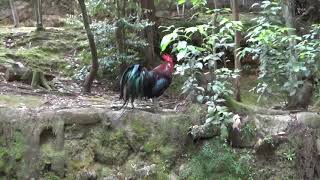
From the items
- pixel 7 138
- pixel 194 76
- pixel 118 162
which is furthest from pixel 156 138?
pixel 7 138

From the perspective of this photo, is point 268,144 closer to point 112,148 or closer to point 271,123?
point 271,123

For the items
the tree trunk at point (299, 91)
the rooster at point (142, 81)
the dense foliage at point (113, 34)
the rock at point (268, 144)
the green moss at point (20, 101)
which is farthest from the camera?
the dense foliage at point (113, 34)

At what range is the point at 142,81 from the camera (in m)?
6.14

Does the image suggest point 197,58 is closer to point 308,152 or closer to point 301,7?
point 308,152

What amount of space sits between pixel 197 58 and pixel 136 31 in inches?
128

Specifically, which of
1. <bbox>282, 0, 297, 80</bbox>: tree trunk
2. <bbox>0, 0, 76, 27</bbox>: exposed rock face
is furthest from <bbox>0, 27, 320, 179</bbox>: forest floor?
<bbox>0, 0, 76, 27</bbox>: exposed rock face

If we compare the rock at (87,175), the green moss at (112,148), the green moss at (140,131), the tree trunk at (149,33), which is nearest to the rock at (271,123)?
the green moss at (140,131)

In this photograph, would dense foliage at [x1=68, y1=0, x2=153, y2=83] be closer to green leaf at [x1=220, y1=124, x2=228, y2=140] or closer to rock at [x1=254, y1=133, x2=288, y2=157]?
green leaf at [x1=220, y1=124, x2=228, y2=140]

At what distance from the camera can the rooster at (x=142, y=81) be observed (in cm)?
614

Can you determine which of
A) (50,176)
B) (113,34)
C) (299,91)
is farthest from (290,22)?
(50,176)

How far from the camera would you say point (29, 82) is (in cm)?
806

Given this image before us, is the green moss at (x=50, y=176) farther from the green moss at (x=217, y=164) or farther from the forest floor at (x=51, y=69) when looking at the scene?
the green moss at (x=217, y=164)

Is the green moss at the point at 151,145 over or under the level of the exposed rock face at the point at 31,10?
under

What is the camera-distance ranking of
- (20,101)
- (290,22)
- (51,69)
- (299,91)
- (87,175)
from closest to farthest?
(87,175), (299,91), (290,22), (20,101), (51,69)
